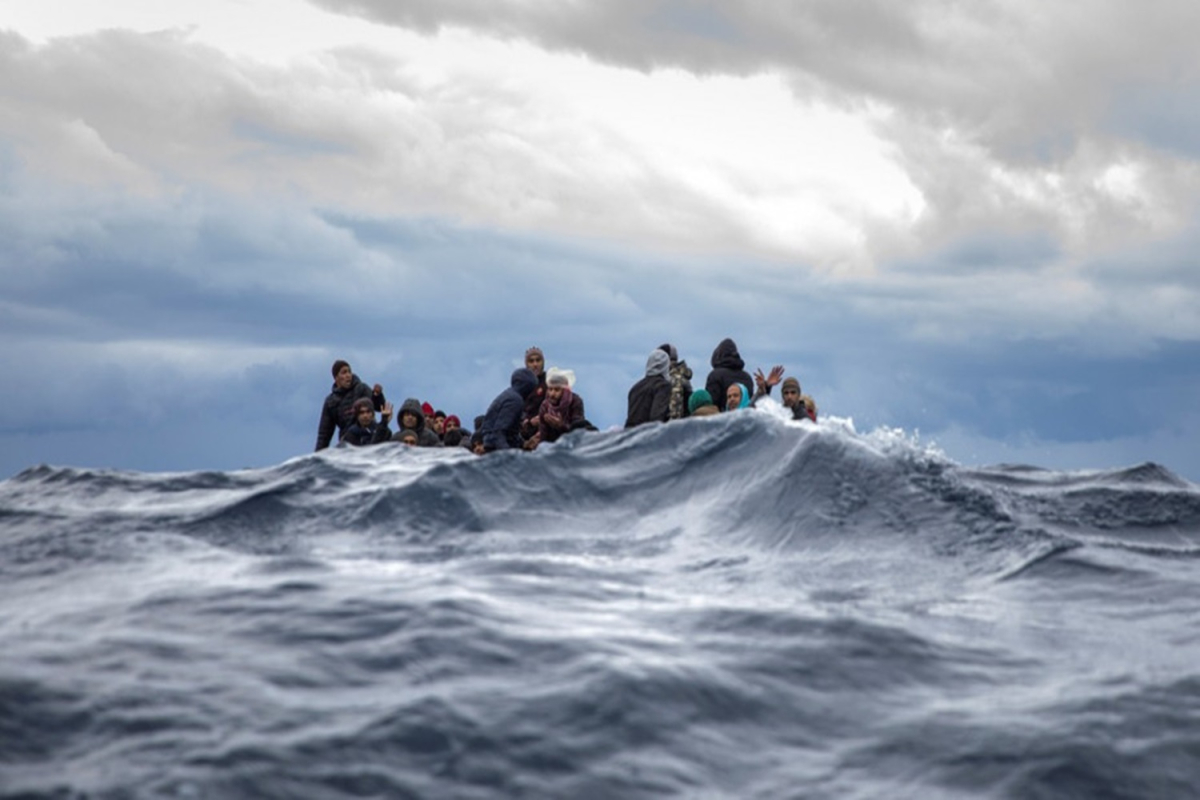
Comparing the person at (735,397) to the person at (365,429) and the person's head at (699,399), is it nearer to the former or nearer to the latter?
the person's head at (699,399)

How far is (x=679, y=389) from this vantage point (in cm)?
1542

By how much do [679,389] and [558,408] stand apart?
6.18 ft

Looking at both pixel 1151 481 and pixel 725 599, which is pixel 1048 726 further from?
pixel 1151 481

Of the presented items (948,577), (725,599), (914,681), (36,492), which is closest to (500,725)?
(914,681)

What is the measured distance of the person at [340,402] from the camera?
16.5m

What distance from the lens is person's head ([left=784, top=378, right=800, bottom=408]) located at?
15.0m

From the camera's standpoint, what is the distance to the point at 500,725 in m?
4.62

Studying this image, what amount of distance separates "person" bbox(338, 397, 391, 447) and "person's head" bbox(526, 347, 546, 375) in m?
2.21

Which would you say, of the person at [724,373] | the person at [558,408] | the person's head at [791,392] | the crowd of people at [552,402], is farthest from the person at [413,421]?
the person's head at [791,392]

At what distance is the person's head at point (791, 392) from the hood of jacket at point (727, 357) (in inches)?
26.2

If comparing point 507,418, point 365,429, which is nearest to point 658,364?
point 507,418

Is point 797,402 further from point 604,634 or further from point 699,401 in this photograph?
point 604,634

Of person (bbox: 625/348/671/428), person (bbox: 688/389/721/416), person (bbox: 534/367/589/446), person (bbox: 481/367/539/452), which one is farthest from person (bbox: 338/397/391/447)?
person (bbox: 688/389/721/416)

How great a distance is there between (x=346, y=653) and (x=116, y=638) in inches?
45.7
